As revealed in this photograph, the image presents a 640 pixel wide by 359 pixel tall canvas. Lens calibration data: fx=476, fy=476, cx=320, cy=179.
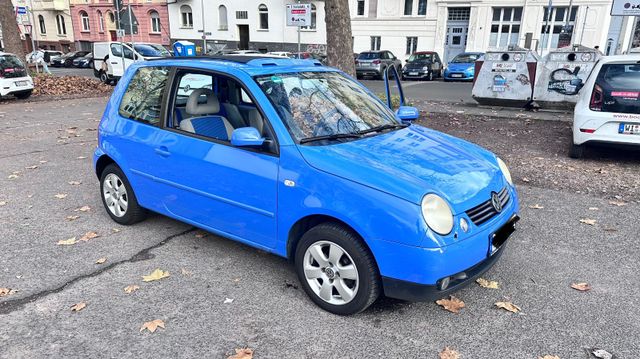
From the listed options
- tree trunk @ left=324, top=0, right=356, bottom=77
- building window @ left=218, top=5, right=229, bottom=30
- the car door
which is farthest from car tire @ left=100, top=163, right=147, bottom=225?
building window @ left=218, top=5, right=229, bottom=30

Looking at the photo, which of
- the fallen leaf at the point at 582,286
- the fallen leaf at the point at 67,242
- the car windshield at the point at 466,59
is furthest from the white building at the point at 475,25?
the fallen leaf at the point at 67,242

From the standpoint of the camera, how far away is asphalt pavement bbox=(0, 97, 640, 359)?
9.82 ft

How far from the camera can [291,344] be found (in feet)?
9.86

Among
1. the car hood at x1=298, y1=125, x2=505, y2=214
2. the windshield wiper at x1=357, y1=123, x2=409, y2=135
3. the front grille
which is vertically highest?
the windshield wiper at x1=357, y1=123, x2=409, y2=135

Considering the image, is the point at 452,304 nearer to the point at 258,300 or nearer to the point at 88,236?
the point at 258,300

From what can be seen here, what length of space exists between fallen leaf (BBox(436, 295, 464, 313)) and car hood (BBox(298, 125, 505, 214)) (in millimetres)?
816

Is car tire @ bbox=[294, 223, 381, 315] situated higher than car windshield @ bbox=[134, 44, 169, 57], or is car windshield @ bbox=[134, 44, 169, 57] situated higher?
car windshield @ bbox=[134, 44, 169, 57]

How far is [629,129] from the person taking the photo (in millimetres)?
6512

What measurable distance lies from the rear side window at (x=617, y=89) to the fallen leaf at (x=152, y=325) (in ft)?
21.0

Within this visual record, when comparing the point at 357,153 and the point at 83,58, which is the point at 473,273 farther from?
the point at 83,58

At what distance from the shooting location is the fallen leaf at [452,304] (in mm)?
3396

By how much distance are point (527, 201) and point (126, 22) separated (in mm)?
14834

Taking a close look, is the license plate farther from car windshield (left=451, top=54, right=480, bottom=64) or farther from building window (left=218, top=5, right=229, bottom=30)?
building window (left=218, top=5, right=229, bottom=30)

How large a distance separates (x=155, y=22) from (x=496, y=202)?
4655 cm
